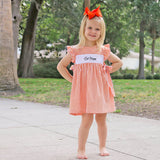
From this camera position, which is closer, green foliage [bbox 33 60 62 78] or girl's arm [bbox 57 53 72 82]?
girl's arm [bbox 57 53 72 82]

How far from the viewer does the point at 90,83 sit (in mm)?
3822

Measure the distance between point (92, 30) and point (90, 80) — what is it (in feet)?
1.91

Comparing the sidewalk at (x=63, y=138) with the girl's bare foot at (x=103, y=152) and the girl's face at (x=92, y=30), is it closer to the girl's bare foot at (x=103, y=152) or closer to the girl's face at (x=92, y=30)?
the girl's bare foot at (x=103, y=152)

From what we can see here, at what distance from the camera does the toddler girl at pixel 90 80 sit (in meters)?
3.81

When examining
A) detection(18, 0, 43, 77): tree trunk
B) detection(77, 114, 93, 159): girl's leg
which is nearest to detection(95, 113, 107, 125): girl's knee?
detection(77, 114, 93, 159): girl's leg

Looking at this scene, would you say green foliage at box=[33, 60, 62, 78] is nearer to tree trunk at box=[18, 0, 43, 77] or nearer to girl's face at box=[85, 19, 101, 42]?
tree trunk at box=[18, 0, 43, 77]

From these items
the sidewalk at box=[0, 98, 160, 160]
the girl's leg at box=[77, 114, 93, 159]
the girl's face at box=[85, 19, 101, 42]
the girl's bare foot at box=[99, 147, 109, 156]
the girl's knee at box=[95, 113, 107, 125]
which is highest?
the girl's face at box=[85, 19, 101, 42]

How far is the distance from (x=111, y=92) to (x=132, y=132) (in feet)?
5.37

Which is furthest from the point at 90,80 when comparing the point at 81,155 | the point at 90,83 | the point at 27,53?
the point at 27,53

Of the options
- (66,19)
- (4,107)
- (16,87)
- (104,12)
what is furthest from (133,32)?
(4,107)

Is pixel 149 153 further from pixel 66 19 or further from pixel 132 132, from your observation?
pixel 66 19

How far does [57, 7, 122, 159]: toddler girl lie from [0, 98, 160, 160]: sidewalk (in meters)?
0.36

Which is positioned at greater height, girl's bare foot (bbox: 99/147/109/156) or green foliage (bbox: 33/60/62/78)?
green foliage (bbox: 33/60/62/78)

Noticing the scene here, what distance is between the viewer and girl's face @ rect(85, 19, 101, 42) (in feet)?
13.0
